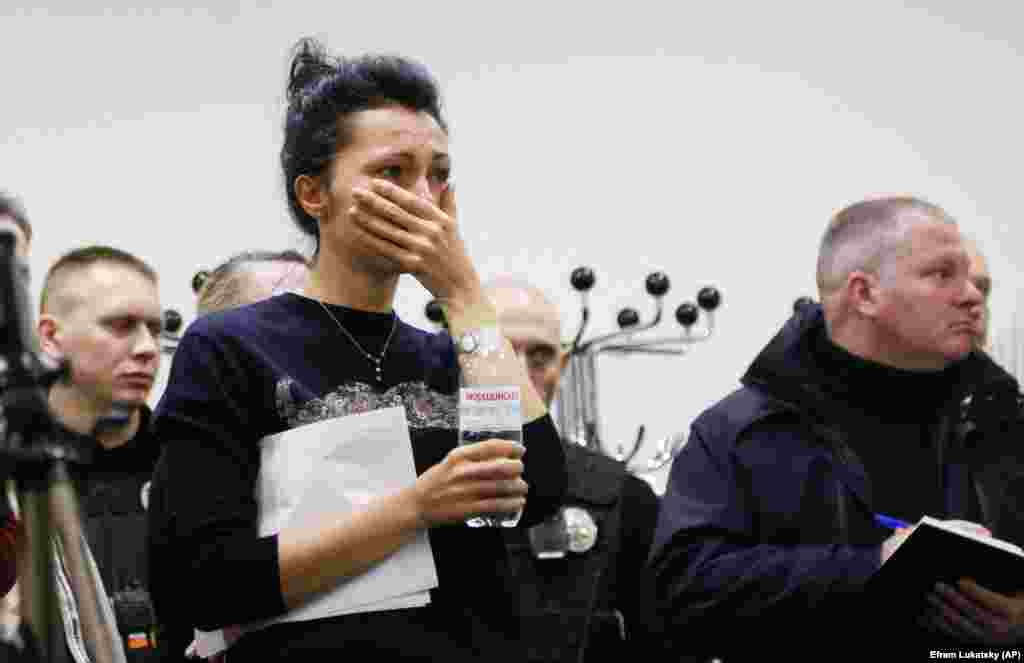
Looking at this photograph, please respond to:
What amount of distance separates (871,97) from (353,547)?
3.76 meters

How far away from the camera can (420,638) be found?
1358mm

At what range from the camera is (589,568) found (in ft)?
9.16

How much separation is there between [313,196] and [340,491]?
372mm

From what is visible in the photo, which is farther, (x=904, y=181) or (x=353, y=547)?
(x=904, y=181)

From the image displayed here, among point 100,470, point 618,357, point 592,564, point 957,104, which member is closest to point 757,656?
point 592,564

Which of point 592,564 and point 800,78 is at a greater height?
point 800,78

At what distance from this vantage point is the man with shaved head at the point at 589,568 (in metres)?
2.70

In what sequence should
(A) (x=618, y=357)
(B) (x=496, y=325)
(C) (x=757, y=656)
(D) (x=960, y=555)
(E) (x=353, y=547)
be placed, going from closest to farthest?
(E) (x=353, y=547)
(B) (x=496, y=325)
(D) (x=960, y=555)
(C) (x=757, y=656)
(A) (x=618, y=357)

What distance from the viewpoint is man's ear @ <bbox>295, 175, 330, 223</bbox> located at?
5.04ft

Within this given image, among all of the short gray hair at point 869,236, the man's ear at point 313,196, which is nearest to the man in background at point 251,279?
the man's ear at point 313,196

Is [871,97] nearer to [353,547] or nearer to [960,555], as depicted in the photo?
[960,555]

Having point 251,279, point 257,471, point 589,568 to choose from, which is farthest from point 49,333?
point 257,471

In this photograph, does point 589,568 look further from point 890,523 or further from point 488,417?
point 488,417

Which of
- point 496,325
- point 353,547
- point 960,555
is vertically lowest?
point 960,555
